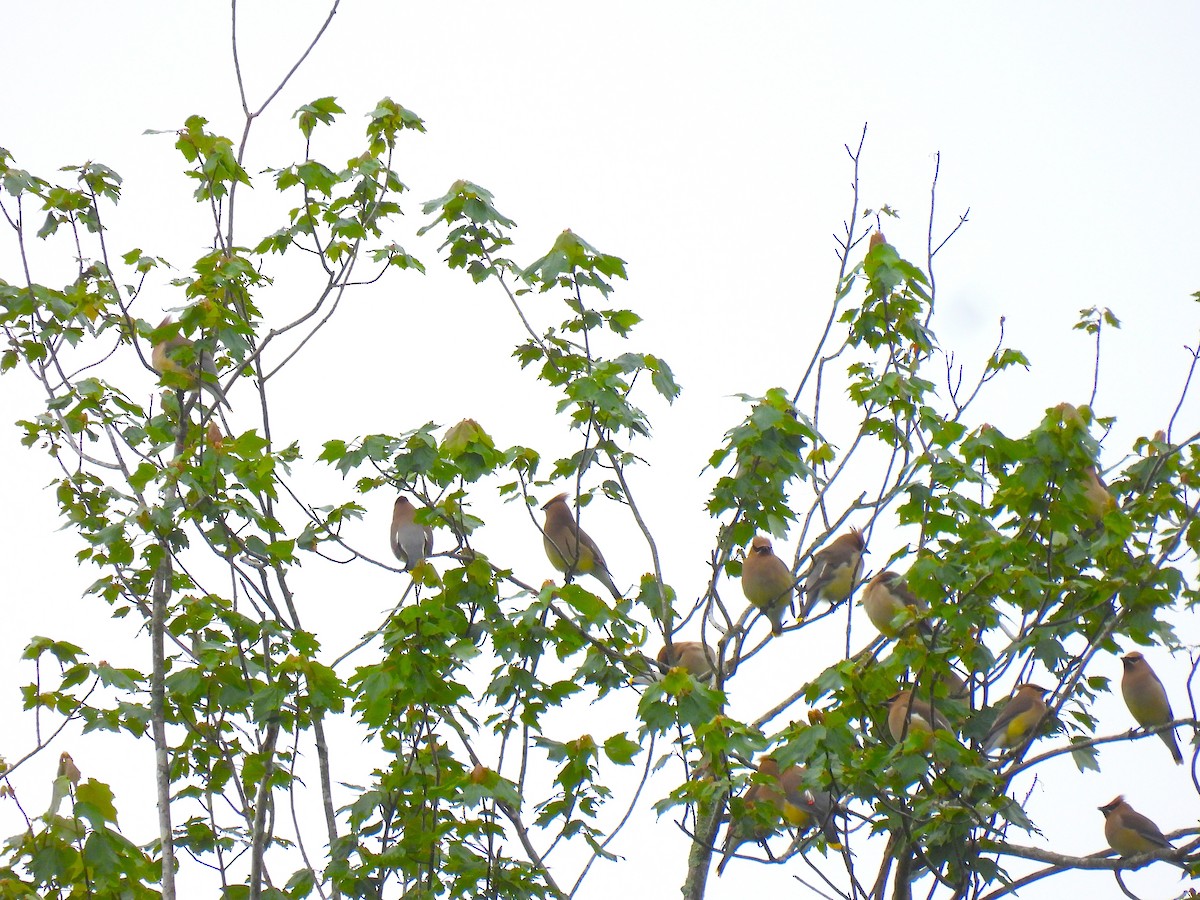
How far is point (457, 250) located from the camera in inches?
254

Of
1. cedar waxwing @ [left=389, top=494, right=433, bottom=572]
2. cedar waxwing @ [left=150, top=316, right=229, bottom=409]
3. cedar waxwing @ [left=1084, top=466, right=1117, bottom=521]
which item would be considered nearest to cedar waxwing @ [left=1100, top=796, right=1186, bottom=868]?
cedar waxwing @ [left=1084, top=466, right=1117, bottom=521]

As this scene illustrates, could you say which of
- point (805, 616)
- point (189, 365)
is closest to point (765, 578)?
point (805, 616)

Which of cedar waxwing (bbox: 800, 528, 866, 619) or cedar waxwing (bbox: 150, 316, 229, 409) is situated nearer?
cedar waxwing (bbox: 150, 316, 229, 409)

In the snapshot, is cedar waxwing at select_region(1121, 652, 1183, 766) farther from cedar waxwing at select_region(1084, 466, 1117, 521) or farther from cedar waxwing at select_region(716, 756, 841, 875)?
cedar waxwing at select_region(716, 756, 841, 875)

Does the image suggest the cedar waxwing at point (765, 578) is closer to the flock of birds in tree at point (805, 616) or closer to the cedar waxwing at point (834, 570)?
the flock of birds in tree at point (805, 616)

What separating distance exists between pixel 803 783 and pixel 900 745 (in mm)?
427

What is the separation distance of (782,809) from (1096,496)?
220 centimetres

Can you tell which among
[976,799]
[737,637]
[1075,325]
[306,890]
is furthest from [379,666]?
[1075,325]

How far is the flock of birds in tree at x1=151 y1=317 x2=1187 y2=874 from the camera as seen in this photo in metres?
6.05

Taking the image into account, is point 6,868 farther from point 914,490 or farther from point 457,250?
point 914,490

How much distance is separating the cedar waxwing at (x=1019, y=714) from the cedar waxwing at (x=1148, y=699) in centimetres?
113

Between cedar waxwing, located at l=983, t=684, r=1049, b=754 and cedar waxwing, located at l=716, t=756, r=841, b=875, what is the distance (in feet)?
3.00

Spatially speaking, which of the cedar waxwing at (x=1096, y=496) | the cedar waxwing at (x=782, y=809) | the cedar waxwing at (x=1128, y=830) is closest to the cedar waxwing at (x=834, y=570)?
the cedar waxwing at (x=782, y=809)

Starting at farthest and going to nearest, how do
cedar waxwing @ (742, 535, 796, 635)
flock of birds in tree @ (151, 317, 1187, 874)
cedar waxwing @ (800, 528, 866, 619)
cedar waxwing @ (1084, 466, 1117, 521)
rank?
cedar waxwing @ (800, 528, 866, 619) → cedar waxwing @ (742, 535, 796, 635) → flock of birds in tree @ (151, 317, 1187, 874) → cedar waxwing @ (1084, 466, 1117, 521)
